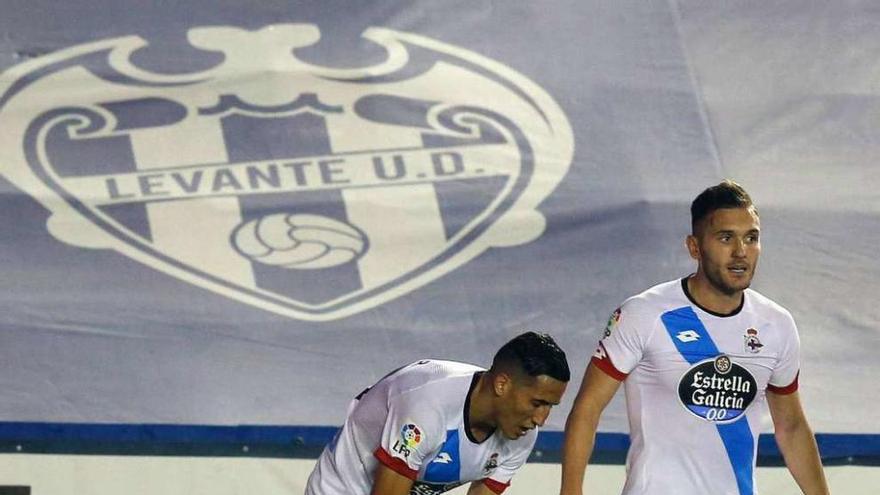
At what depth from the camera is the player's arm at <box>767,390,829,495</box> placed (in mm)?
4797

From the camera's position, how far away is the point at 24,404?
20.8 ft

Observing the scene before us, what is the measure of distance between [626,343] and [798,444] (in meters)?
0.69

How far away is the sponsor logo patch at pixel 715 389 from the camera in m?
4.56

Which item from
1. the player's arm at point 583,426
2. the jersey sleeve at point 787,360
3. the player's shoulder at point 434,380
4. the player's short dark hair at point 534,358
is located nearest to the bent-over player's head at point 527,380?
the player's short dark hair at point 534,358

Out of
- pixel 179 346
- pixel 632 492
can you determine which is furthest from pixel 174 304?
pixel 632 492

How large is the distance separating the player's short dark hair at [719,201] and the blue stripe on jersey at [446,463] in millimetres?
937

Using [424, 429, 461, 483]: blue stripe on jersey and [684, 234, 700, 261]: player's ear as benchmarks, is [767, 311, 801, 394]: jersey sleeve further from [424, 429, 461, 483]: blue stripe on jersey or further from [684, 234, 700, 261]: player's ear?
[424, 429, 461, 483]: blue stripe on jersey

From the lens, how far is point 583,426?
4543mm

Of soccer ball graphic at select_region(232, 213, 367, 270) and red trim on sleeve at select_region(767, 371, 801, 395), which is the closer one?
red trim on sleeve at select_region(767, 371, 801, 395)

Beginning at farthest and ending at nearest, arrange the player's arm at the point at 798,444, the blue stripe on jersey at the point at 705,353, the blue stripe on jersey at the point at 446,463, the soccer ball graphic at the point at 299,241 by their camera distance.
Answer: the soccer ball graphic at the point at 299,241, the player's arm at the point at 798,444, the blue stripe on jersey at the point at 705,353, the blue stripe on jersey at the point at 446,463

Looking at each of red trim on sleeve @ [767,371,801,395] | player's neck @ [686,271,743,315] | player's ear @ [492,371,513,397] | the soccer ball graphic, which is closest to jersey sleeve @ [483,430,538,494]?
player's ear @ [492,371,513,397]

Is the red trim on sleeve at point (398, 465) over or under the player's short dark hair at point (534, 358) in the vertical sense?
under

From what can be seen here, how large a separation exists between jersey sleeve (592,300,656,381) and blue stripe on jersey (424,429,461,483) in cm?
50

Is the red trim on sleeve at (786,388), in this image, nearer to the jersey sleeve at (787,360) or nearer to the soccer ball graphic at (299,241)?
the jersey sleeve at (787,360)
